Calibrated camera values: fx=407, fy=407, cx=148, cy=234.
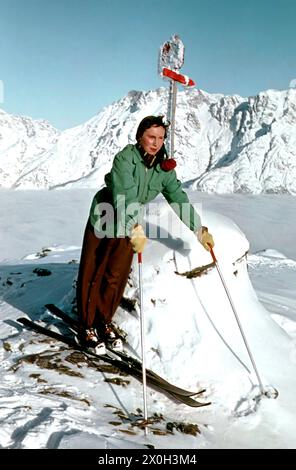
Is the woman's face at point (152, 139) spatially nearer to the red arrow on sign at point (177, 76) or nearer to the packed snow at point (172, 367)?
the packed snow at point (172, 367)

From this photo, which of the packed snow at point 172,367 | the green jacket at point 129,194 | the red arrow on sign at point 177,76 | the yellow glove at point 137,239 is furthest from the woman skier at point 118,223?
the red arrow on sign at point 177,76

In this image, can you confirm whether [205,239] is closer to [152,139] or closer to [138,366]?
[152,139]

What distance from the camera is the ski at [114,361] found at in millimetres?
3781

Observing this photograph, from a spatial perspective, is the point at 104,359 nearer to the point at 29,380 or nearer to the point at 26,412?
the point at 29,380

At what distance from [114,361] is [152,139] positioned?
2.33 meters

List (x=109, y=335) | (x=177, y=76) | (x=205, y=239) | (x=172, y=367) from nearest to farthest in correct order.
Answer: (x=172, y=367)
(x=205, y=239)
(x=109, y=335)
(x=177, y=76)

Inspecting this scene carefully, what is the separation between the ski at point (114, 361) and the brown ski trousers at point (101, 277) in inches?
10.6

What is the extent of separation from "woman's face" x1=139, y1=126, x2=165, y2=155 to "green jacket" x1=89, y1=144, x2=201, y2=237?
0.37 ft

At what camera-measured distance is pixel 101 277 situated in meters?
4.65

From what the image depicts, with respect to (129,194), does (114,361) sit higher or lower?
lower

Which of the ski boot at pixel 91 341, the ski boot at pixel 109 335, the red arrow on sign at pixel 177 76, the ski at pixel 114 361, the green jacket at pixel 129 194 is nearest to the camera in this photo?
the ski at pixel 114 361

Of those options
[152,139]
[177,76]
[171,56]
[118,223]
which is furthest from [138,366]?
[171,56]

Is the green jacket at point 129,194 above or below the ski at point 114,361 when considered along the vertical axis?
above

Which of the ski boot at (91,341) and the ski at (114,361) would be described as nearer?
the ski at (114,361)
